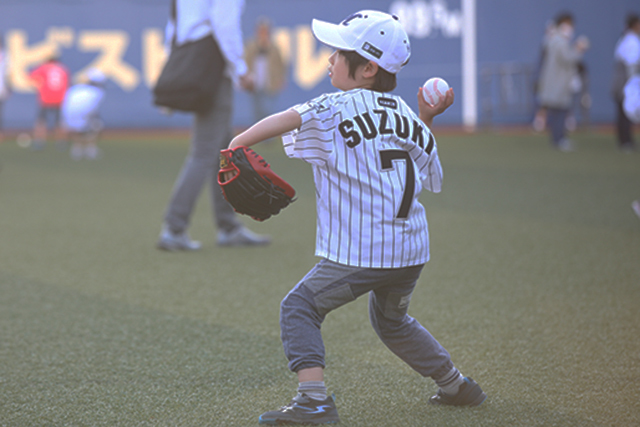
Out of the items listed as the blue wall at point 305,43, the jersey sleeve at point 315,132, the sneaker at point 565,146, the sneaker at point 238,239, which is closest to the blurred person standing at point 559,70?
the sneaker at point 565,146

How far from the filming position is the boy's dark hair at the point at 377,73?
5.82 ft

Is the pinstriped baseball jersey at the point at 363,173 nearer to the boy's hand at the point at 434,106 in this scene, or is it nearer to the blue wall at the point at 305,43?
the boy's hand at the point at 434,106

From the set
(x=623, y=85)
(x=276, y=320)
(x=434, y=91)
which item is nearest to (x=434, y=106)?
(x=434, y=91)

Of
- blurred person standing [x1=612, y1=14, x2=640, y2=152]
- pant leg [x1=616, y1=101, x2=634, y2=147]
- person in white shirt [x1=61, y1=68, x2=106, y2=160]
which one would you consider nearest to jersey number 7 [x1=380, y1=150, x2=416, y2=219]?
blurred person standing [x1=612, y1=14, x2=640, y2=152]

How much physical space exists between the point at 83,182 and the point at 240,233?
3.62 metres

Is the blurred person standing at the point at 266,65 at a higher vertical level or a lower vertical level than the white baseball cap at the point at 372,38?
higher

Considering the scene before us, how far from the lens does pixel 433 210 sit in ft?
17.5

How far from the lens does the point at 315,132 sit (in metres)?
1.70

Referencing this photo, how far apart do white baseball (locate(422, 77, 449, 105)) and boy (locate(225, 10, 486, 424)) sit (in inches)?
3.7

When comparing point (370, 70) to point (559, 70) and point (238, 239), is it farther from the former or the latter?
point (559, 70)

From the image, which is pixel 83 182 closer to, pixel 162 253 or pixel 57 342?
pixel 162 253

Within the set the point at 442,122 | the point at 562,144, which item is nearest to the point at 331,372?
the point at 562,144

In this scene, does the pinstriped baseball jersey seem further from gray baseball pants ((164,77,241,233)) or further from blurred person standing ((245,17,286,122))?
blurred person standing ((245,17,286,122))

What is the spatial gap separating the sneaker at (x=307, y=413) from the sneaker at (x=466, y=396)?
0.30 meters
